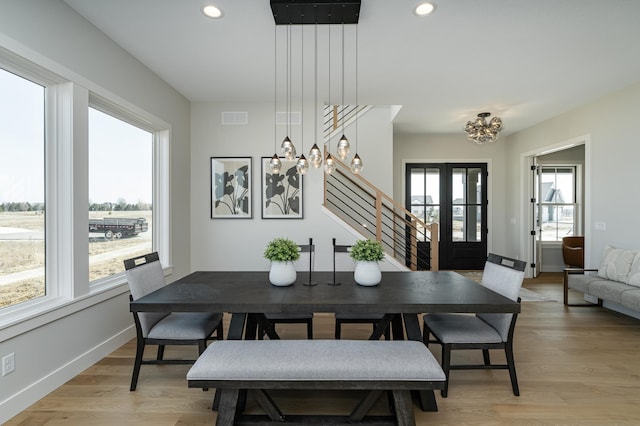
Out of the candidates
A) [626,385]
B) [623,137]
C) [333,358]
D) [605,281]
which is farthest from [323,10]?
[605,281]

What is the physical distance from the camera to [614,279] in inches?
151

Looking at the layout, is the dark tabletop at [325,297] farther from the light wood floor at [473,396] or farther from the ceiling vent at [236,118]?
the ceiling vent at [236,118]

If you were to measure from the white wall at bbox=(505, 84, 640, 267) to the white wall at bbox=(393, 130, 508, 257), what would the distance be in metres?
1.48

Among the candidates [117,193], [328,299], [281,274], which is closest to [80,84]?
[117,193]

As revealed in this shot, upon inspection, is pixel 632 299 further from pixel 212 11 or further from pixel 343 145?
pixel 212 11

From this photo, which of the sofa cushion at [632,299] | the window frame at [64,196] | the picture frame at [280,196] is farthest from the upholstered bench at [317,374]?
the sofa cushion at [632,299]

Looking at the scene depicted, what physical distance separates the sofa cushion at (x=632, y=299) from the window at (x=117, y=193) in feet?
17.9

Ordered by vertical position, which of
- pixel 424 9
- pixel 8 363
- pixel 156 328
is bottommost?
pixel 8 363

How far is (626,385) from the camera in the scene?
2.34 m

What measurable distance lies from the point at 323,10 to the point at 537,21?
1.78 metres

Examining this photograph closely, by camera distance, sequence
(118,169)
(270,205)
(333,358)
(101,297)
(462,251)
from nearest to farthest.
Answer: (333,358), (101,297), (118,169), (270,205), (462,251)

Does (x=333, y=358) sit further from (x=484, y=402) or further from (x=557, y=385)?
(x=557, y=385)

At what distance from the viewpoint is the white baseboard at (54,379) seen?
1.95 meters

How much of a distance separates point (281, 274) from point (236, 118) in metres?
2.98
